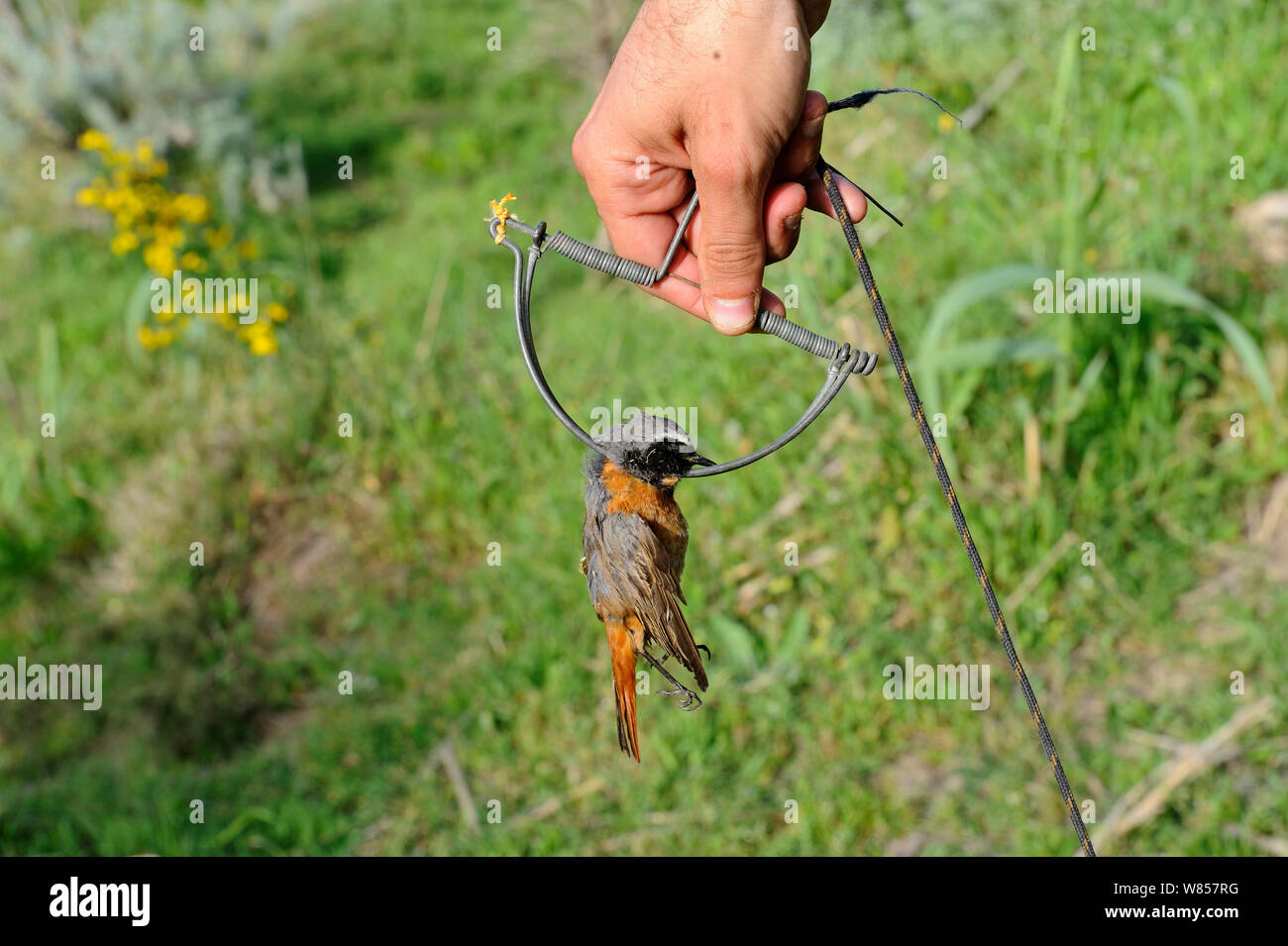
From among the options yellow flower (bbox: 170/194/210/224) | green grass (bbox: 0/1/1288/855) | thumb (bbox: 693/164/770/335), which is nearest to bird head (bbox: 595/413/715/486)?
thumb (bbox: 693/164/770/335)

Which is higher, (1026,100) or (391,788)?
(1026,100)

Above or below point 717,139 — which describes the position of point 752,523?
below

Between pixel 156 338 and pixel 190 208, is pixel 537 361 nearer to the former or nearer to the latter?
pixel 156 338

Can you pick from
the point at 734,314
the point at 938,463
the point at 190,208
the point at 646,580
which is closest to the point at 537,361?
the point at 646,580

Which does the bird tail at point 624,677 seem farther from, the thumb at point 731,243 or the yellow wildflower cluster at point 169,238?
the yellow wildflower cluster at point 169,238

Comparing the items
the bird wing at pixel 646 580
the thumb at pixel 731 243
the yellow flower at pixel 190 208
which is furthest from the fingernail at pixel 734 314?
the yellow flower at pixel 190 208

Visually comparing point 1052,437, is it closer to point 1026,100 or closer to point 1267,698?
point 1267,698

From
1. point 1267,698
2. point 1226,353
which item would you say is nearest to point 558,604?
point 1267,698
